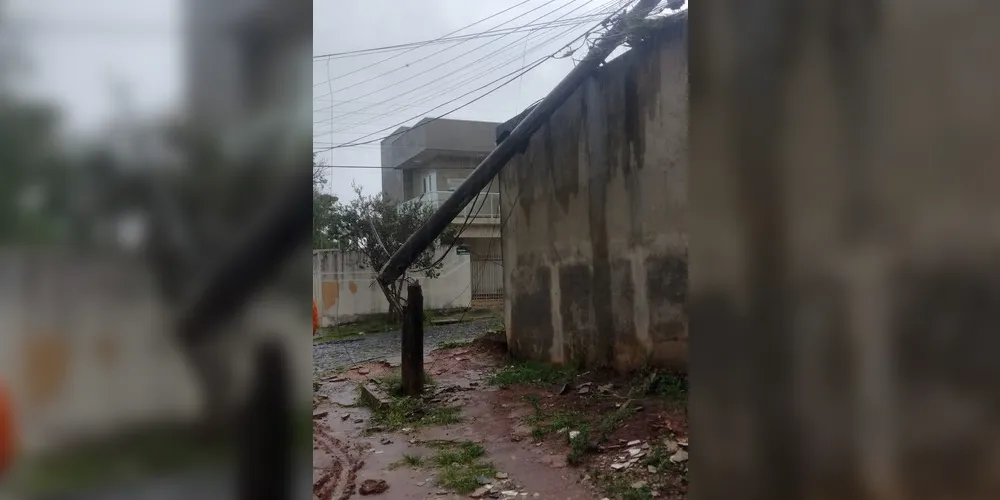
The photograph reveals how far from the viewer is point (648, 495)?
3.68 meters

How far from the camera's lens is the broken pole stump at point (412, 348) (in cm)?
747

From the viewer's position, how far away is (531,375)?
791 cm

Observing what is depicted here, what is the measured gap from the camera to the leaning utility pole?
285 inches

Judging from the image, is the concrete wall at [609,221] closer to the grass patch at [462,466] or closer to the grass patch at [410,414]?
the grass patch at [410,414]

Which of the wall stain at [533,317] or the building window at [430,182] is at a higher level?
the building window at [430,182]

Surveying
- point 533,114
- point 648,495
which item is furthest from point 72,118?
point 533,114

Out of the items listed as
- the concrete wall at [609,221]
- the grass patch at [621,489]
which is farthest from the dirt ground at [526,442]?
the concrete wall at [609,221]

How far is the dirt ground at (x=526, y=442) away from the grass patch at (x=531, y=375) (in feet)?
0.23

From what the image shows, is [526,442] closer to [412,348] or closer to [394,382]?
[412,348]

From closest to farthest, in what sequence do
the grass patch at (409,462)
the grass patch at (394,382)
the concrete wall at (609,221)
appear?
the grass patch at (409,462) → the concrete wall at (609,221) → the grass patch at (394,382)

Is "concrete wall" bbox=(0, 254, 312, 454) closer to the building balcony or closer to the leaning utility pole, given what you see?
the leaning utility pole

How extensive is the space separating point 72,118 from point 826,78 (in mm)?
1616

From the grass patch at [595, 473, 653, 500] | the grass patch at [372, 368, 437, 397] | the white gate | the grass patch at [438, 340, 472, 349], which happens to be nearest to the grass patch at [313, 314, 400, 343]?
the grass patch at [438, 340, 472, 349]

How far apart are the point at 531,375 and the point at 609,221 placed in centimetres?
247
